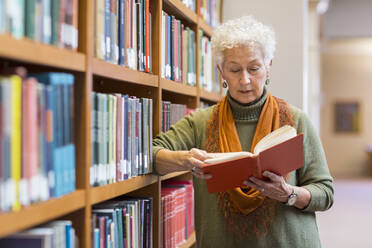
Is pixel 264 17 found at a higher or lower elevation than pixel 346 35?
lower

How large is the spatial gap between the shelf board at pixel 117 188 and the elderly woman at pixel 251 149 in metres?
0.09

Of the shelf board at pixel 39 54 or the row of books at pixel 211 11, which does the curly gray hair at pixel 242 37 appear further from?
the row of books at pixel 211 11

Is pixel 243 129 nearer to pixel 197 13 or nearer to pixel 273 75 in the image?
pixel 197 13

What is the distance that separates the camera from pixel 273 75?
142 inches

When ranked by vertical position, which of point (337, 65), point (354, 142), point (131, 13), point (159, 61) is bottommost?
point (354, 142)

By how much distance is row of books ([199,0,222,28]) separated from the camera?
3.33 m

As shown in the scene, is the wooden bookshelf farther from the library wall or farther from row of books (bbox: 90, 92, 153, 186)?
row of books (bbox: 90, 92, 153, 186)

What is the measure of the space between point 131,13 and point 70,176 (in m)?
0.81

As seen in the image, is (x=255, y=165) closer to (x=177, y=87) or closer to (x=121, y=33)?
(x=121, y=33)

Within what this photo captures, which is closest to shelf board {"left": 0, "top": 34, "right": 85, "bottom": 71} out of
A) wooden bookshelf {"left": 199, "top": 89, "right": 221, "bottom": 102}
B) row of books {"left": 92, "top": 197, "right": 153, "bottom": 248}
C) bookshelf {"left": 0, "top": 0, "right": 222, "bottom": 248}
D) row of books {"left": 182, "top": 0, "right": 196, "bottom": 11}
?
bookshelf {"left": 0, "top": 0, "right": 222, "bottom": 248}

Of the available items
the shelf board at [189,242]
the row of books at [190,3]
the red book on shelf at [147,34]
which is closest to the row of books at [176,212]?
the shelf board at [189,242]

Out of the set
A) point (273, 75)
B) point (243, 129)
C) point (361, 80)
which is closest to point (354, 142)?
point (361, 80)

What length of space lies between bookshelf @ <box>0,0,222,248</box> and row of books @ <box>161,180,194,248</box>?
17 cm

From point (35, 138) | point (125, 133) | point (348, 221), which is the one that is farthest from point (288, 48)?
point (348, 221)
